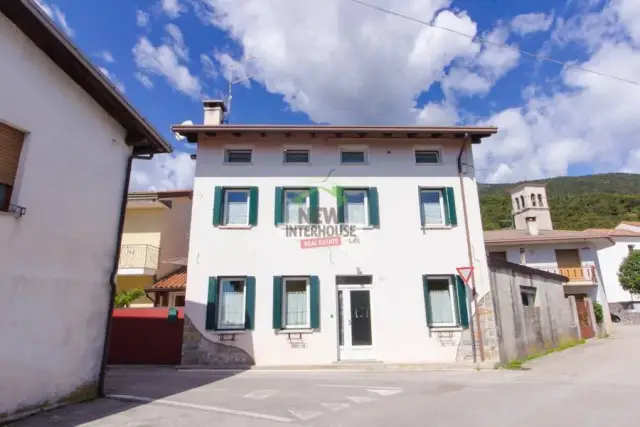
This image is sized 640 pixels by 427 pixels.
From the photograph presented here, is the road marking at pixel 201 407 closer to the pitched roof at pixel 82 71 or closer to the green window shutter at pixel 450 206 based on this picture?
the pitched roof at pixel 82 71

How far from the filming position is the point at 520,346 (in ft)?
38.2

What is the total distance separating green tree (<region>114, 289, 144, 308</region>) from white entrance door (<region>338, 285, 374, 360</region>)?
7.61 m

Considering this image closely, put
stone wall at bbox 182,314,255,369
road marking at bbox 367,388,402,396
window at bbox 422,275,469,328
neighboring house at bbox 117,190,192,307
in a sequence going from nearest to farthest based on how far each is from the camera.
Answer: road marking at bbox 367,388,402,396 < stone wall at bbox 182,314,255,369 < window at bbox 422,275,469,328 < neighboring house at bbox 117,190,192,307

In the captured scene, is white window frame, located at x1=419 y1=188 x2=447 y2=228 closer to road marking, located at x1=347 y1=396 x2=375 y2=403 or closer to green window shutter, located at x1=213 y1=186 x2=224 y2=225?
green window shutter, located at x1=213 y1=186 x2=224 y2=225

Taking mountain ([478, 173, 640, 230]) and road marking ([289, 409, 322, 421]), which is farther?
mountain ([478, 173, 640, 230])

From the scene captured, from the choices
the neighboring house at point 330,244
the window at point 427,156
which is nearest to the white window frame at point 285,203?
the neighboring house at point 330,244

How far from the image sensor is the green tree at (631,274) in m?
29.7

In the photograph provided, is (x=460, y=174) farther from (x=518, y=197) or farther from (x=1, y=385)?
(x=518, y=197)

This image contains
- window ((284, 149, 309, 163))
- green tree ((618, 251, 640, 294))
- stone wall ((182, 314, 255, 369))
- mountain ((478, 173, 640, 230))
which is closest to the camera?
stone wall ((182, 314, 255, 369))

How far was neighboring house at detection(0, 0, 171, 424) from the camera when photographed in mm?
5219

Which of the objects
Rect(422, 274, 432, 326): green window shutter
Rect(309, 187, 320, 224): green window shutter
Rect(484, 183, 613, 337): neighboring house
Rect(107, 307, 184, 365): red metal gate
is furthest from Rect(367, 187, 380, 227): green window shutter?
Rect(484, 183, 613, 337): neighboring house

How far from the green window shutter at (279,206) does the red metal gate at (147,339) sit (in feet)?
12.8

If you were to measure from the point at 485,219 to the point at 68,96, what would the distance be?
4542 centimetres

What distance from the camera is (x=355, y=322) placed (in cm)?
1119
